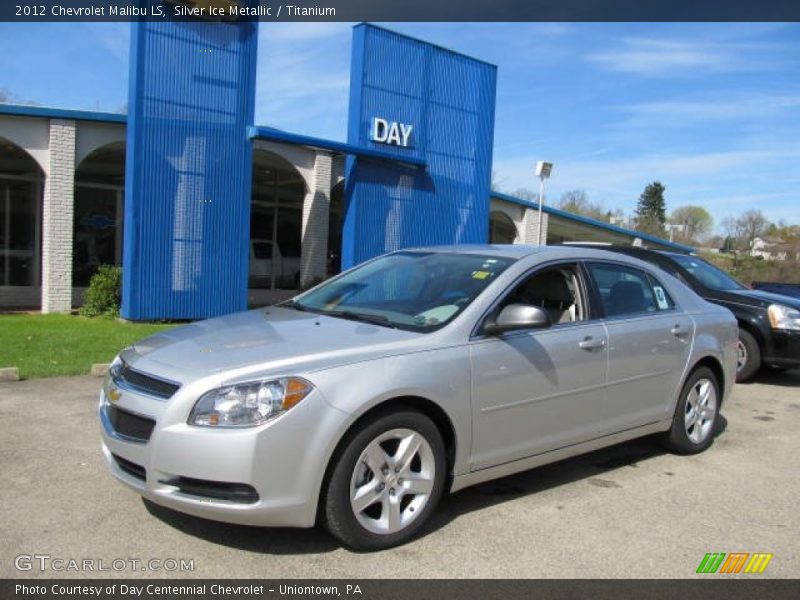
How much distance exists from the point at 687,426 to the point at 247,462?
3845 mm

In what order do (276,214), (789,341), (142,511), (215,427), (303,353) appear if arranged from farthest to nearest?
(276,214)
(789,341)
(142,511)
(303,353)
(215,427)

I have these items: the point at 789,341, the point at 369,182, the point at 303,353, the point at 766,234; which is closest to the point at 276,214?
the point at 369,182

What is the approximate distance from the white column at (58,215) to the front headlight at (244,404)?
1069 centimetres

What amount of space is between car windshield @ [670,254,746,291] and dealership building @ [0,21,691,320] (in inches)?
272

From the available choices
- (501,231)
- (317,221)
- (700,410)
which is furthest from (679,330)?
(501,231)

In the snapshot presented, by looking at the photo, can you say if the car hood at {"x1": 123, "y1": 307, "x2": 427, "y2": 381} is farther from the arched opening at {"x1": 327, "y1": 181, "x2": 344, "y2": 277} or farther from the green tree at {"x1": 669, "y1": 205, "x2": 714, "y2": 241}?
the green tree at {"x1": 669, "y1": 205, "x2": 714, "y2": 241}

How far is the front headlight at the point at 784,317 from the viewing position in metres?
8.84

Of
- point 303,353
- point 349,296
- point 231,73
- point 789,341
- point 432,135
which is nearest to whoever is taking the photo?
point 303,353

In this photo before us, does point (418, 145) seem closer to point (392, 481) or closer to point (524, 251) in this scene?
point (524, 251)

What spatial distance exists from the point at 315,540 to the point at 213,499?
0.67m

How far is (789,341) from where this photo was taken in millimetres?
8812

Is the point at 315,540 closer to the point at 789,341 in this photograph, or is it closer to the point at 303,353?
the point at 303,353

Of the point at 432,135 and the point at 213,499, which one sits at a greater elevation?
the point at 432,135
